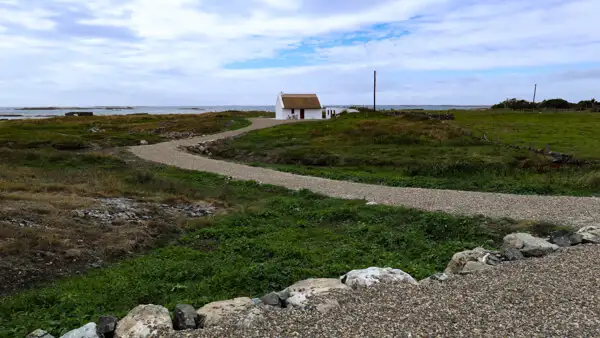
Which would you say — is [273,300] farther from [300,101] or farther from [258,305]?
[300,101]

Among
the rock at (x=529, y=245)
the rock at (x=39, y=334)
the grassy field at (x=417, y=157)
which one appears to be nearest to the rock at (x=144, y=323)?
the rock at (x=39, y=334)

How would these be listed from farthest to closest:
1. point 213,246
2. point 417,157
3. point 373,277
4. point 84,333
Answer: point 417,157, point 213,246, point 373,277, point 84,333

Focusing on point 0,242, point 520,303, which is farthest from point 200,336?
point 0,242

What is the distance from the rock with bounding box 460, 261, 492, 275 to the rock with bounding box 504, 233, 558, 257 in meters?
1.71

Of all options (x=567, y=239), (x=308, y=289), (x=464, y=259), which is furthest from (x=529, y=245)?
(x=308, y=289)

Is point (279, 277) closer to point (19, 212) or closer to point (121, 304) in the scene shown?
point (121, 304)

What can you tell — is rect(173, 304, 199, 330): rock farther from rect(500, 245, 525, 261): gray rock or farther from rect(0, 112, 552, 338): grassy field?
rect(500, 245, 525, 261): gray rock

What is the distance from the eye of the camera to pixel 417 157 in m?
31.6

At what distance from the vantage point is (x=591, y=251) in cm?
1023

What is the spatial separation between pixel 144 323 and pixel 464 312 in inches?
197

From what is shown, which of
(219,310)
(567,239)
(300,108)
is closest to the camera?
(219,310)

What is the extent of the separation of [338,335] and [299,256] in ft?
16.8

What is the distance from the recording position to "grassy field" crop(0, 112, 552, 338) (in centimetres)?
893

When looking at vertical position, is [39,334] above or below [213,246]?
above
